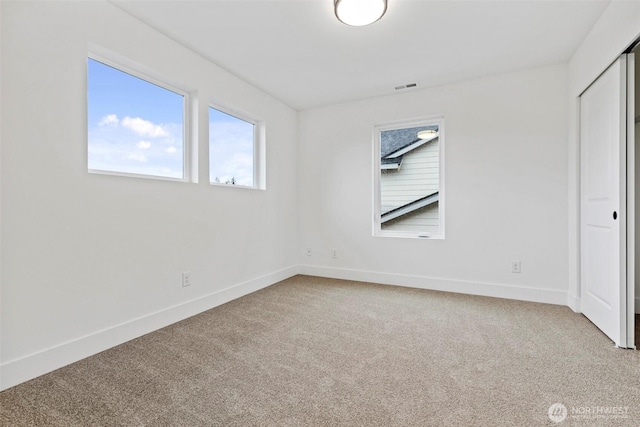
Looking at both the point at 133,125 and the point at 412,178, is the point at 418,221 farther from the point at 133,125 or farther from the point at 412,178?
the point at 133,125

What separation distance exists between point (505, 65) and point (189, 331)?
3888 millimetres

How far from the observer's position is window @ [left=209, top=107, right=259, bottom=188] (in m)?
3.14

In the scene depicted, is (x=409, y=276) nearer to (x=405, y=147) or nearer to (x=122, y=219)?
(x=405, y=147)

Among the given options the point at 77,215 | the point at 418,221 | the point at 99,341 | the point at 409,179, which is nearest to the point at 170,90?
the point at 77,215

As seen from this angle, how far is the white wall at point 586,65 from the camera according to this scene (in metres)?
1.91

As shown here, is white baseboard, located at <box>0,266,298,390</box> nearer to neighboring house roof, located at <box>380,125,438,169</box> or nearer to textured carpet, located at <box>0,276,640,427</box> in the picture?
textured carpet, located at <box>0,276,640,427</box>

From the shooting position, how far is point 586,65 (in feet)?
8.28

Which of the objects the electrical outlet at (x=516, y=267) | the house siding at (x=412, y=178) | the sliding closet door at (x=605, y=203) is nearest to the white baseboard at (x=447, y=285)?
the electrical outlet at (x=516, y=267)

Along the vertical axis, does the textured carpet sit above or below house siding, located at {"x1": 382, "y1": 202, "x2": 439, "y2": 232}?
below

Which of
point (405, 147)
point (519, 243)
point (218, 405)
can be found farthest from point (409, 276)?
point (218, 405)

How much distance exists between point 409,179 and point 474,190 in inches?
30.6

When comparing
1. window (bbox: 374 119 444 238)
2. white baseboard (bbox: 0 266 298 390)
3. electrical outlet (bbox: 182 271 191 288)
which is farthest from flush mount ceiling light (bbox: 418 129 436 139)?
electrical outlet (bbox: 182 271 191 288)

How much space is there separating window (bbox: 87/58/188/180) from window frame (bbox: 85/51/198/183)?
11 millimetres

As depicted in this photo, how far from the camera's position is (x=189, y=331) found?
2398 mm
